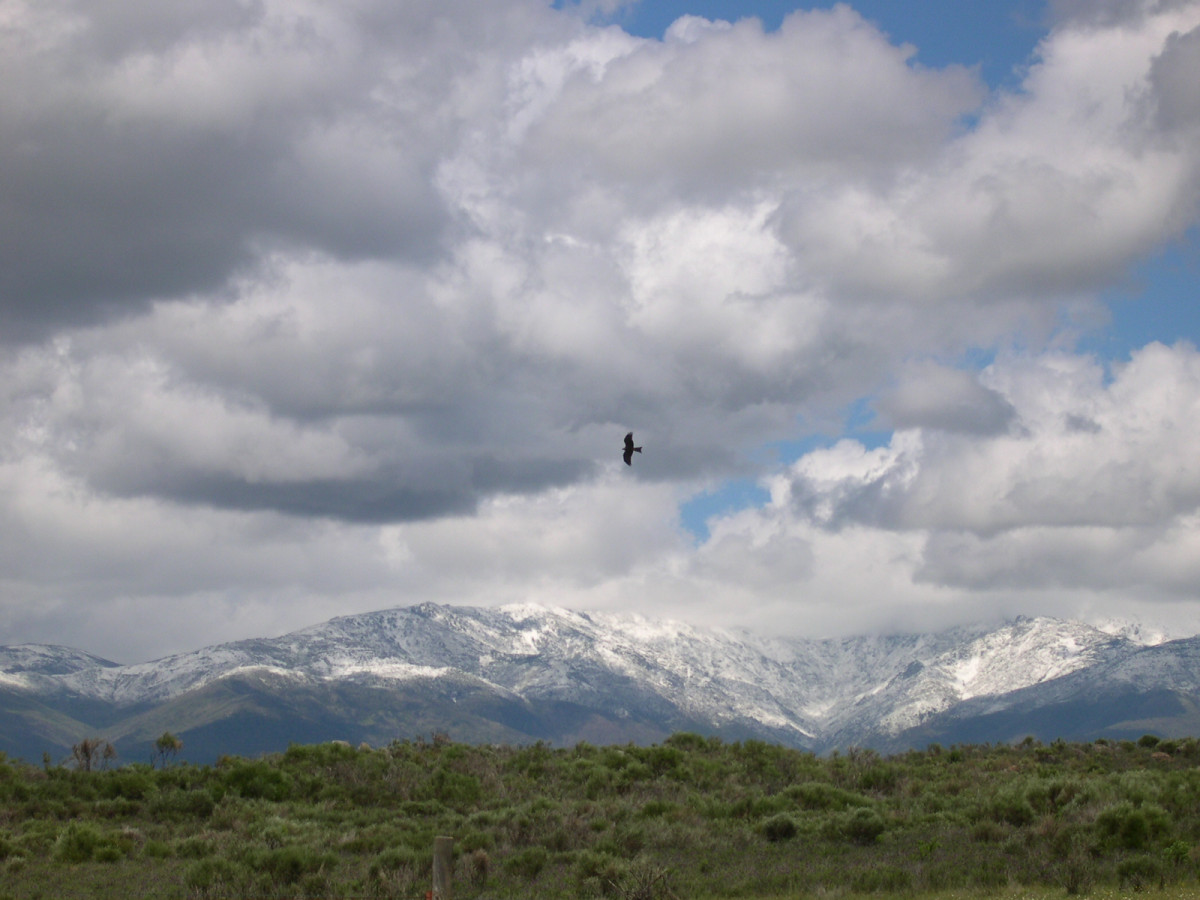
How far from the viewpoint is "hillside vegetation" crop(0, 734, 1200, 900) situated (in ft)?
88.9

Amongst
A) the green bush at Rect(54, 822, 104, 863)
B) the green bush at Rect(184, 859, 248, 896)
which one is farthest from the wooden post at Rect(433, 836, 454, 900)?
the green bush at Rect(54, 822, 104, 863)

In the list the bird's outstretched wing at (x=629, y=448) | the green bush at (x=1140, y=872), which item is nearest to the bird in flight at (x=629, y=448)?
the bird's outstretched wing at (x=629, y=448)

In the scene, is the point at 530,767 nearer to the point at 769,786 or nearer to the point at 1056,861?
the point at 769,786

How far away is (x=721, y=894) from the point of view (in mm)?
26859

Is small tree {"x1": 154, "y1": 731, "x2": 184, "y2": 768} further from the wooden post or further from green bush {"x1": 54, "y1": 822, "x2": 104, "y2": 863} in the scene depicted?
the wooden post

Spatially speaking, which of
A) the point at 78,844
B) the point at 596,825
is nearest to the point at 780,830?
the point at 596,825

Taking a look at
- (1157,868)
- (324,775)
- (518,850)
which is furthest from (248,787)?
(1157,868)

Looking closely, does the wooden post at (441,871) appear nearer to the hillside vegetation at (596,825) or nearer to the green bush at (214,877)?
the hillside vegetation at (596,825)

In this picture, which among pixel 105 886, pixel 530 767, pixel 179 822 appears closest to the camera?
pixel 105 886

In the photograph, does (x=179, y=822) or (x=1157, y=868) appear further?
(x=179, y=822)

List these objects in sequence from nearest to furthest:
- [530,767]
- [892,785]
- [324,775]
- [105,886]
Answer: [105,886] < [892,785] < [324,775] < [530,767]

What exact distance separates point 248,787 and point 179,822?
389cm

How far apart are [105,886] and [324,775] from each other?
1524cm

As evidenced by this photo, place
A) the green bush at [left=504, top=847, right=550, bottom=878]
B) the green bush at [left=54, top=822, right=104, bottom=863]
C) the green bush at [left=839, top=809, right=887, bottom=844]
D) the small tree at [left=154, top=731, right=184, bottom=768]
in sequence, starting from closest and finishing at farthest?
the green bush at [left=504, top=847, right=550, bottom=878] → the green bush at [left=839, top=809, right=887, bottom=844] → the green bush at [left=54, top=822, right=104, bottom=863] → the small tree at [left=154, top=731, right=184, bottom=768]
